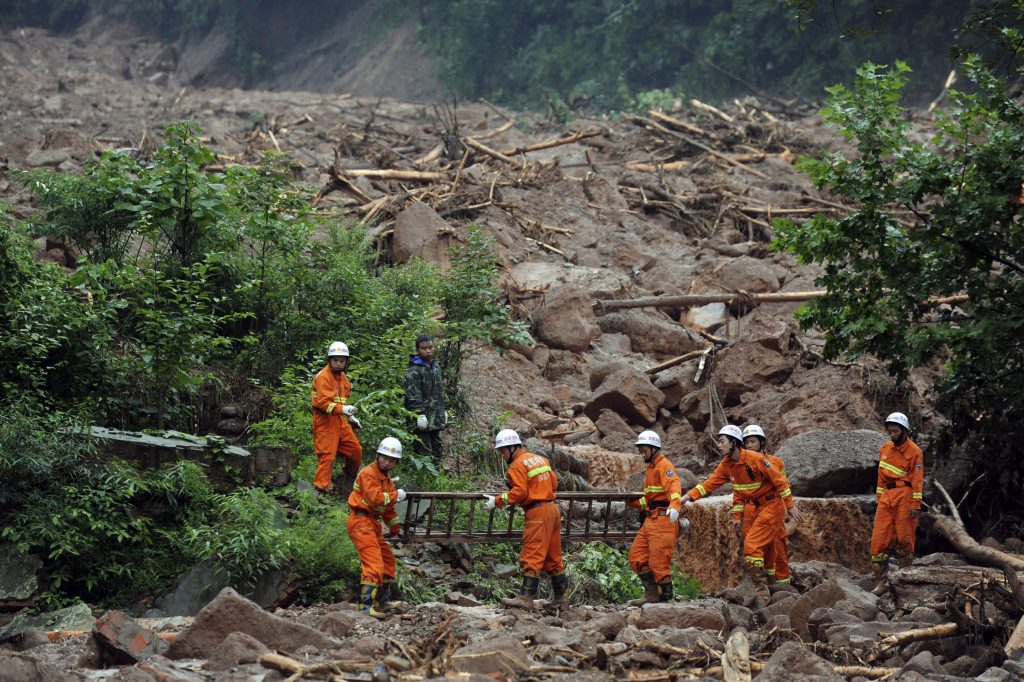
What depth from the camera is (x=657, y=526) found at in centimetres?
899

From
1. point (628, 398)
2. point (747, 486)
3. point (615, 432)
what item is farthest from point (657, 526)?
point (628, 398)

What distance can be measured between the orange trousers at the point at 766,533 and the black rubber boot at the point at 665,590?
0.68 meters

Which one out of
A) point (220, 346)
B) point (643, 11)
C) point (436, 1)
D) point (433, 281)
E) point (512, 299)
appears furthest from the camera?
point (436, 1)

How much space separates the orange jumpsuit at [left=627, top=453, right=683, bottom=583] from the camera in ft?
29.4

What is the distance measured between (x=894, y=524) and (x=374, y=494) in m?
4.60

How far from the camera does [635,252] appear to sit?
20.0 metres

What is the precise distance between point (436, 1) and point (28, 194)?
29.4 metres

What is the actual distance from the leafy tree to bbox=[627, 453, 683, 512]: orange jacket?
284 centimetres

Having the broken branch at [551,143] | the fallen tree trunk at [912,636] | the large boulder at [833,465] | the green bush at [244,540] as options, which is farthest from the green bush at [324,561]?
the broken branch at [551,143]

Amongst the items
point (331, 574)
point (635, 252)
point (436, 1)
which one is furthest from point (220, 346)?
point (436, 1)

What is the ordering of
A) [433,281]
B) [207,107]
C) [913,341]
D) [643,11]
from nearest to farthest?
[913,341] → [433,281] → [207,107] → [643,11]

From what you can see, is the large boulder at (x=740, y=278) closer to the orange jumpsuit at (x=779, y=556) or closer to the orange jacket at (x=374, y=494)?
the orange jumpsuit at (x=779, y=556)

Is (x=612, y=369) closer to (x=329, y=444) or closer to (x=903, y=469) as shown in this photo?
(x=903, y=469)

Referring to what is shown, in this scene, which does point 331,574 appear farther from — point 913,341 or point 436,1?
point 436,1
